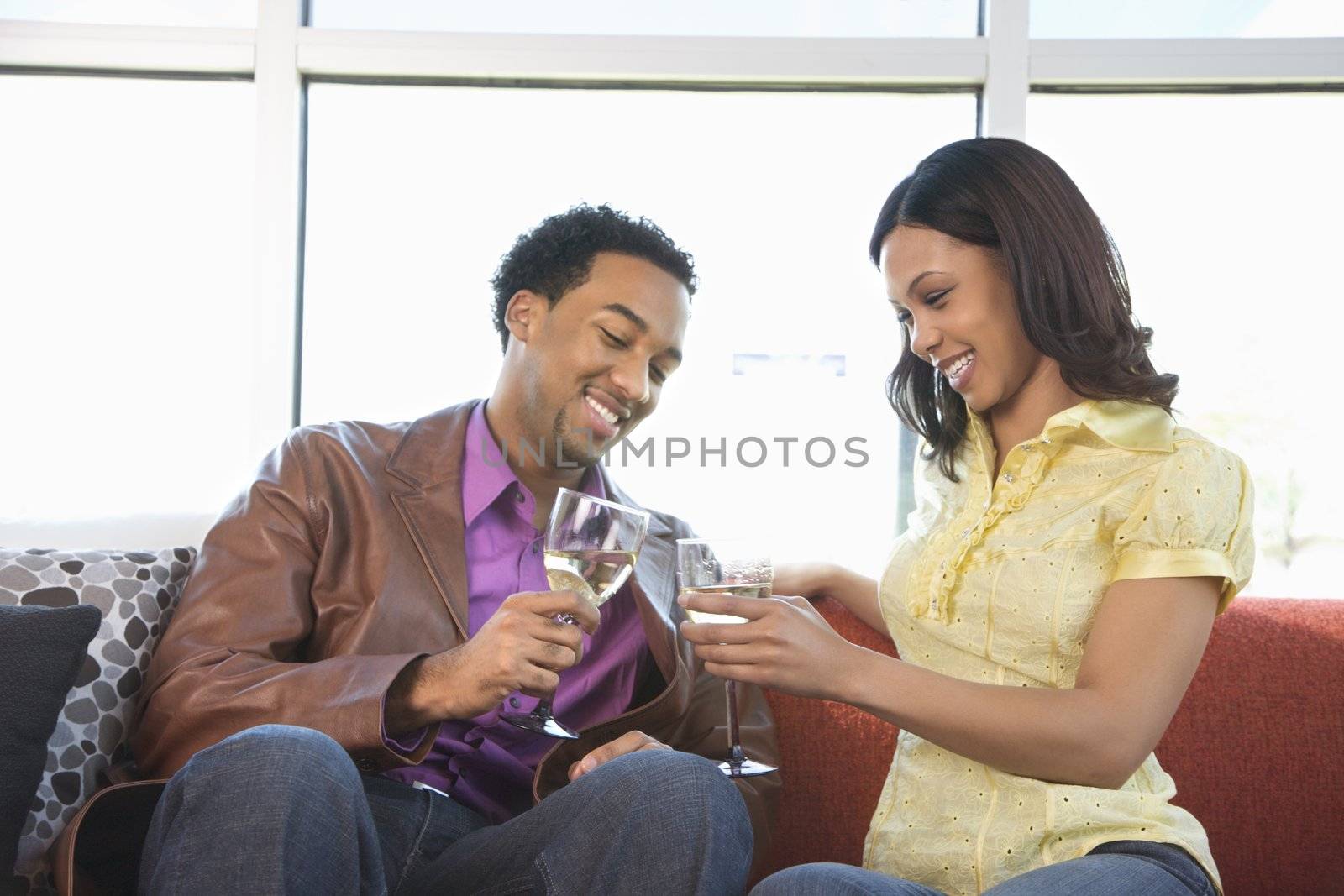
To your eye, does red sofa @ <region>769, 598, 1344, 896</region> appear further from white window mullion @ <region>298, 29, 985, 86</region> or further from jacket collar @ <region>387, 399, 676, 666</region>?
white window mullion @ <region>298, 29, 985, 86</region>

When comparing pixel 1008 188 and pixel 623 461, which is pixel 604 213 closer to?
pixel 623 461

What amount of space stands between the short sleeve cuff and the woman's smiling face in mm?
357

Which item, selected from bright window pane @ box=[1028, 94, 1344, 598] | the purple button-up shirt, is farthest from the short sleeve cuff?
bright window pane @ box=[1028, 94, 1344, 598]

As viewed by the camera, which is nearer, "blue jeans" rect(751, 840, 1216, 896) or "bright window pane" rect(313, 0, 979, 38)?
"blue jeans" rect(751, 840, 1216, 896)

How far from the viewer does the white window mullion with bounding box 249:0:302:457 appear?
9.28 feet

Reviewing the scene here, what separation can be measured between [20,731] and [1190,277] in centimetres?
265

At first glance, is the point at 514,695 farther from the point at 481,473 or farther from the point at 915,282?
the point at 915,282

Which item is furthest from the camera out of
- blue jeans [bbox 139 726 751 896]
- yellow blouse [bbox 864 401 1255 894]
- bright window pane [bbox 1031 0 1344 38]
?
bright window pane [bbox 1031 0 1344 38]

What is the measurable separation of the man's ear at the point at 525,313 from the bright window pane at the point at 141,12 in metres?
1.15

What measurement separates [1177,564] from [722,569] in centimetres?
59

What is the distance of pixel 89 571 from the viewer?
1.99 meters

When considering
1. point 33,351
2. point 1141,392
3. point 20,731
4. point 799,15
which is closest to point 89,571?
point 20,731

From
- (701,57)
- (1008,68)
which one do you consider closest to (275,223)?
(701,57)

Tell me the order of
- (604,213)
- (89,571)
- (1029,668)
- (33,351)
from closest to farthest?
(1029,668)
(89,571)
(604,213)
(33,351)
